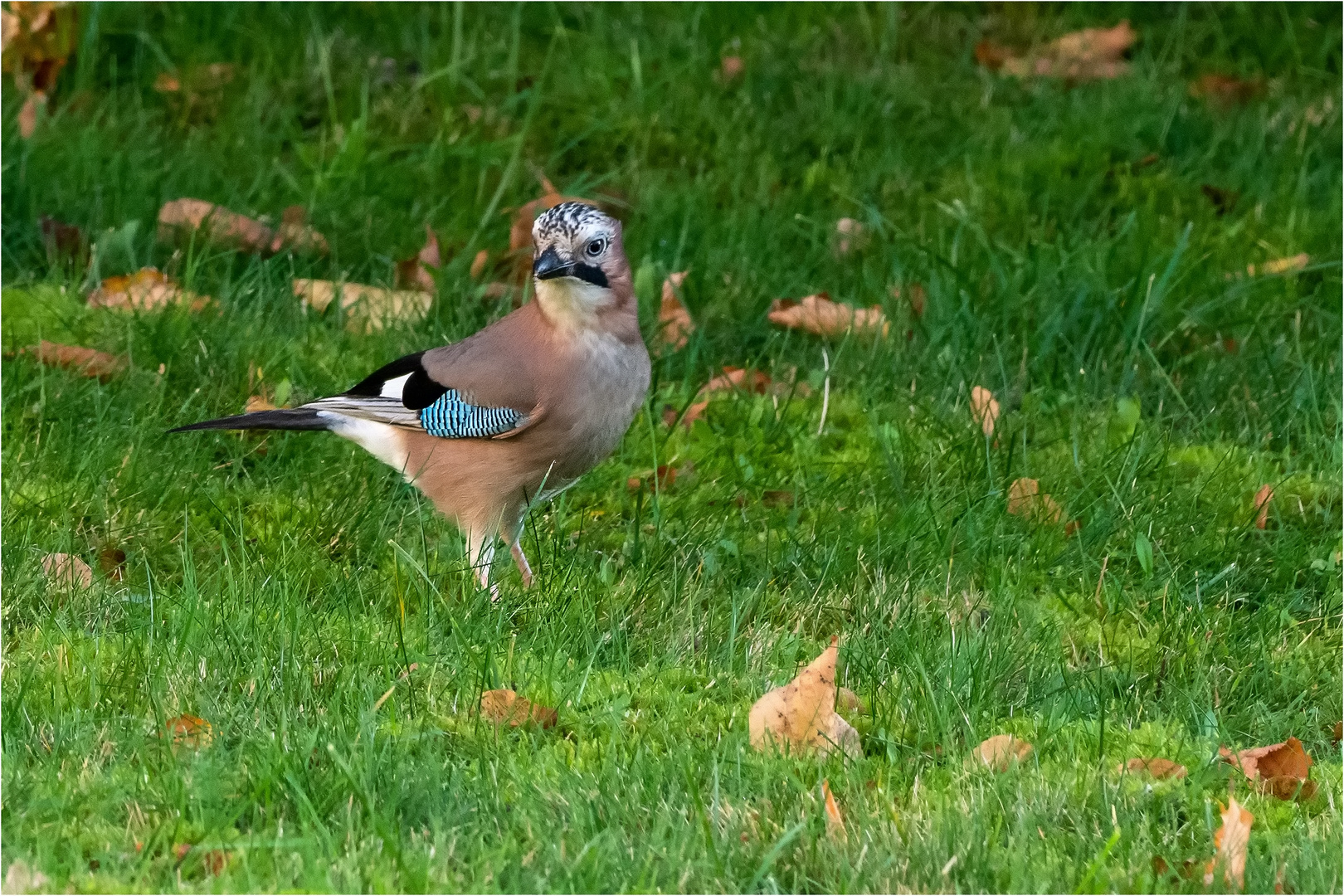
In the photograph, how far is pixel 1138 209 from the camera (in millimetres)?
7320

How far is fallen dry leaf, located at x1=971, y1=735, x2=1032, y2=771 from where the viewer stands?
373 cm

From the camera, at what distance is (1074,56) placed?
8.83 meters

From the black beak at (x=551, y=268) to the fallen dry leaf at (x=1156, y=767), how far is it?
1916mm

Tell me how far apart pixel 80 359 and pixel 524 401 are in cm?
171

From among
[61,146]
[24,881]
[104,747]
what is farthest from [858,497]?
[61,146]

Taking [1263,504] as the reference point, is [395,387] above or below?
above

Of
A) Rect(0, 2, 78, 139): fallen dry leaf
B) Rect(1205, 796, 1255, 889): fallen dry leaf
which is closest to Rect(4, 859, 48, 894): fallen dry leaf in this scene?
Rect(1205, 796, 1255, 889): fallen dry leaf

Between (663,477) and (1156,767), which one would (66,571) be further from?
(1156,767)

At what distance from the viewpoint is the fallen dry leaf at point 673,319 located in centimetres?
630

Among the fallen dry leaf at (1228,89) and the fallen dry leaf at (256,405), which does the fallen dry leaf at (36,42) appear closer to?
the fallen dry leaf at (256,405)

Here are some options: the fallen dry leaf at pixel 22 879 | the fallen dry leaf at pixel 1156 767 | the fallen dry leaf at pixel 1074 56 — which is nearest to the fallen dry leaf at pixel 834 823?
the fallen dry leaf at pixel 1156 767

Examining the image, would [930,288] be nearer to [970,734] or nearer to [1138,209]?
[1138,209]

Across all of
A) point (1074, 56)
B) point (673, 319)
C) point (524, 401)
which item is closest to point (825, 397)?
point (673, 319)

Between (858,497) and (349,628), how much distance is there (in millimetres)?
1761
